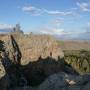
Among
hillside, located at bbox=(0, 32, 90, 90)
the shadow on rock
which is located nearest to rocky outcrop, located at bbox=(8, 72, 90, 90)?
hillside, located at bbox=(0, 32, 90, 90)

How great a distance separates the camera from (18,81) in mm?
31344

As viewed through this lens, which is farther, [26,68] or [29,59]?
[29,59]

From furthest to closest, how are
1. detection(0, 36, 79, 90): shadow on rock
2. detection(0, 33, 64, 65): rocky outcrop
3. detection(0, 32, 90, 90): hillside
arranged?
detection(0, 33, 64, 65): rocky outcrop, detection(0, 32, 90, 90): hillside, detection(0, 36, 79, 90): shadow on rock

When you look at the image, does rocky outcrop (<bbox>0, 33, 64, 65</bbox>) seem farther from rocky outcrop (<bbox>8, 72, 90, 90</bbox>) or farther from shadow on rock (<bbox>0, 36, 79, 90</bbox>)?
rocky outcrop (<bbox>8, 72, 90, 90</bbox>)

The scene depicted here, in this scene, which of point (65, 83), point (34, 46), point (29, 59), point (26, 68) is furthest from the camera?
point (34, 46)

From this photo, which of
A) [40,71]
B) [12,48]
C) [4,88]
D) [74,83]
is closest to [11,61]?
[12,48]

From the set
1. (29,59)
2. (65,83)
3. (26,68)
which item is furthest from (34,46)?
(65,83)

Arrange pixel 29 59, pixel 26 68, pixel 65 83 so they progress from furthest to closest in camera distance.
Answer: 1. pixel 29 59
2. pixel 26 68
3. pixel 65 83

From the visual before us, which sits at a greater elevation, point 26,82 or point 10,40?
point 10,40

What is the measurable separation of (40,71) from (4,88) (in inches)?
337

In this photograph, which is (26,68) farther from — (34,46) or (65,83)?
(65,83)

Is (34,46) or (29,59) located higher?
(34,46)

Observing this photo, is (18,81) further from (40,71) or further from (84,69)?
(84,69)

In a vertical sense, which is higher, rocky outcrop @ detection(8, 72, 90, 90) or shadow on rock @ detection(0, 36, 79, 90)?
rocky outcrop @ detection(8, 72, 90, 90)
